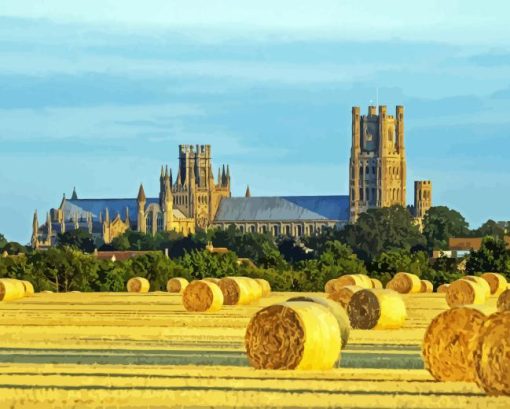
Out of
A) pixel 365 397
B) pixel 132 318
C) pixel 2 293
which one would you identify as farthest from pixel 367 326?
pixel 2 293

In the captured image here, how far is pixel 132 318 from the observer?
42094mm

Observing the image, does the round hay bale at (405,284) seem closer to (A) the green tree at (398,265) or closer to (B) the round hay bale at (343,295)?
(A) the green tree at (398,265)

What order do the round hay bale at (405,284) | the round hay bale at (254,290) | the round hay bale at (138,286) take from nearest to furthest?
the round hay bale at (254,290) → the round hay bale at (405,284) → the round hay bale at (138,286)

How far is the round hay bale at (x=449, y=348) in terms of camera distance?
21812 mm

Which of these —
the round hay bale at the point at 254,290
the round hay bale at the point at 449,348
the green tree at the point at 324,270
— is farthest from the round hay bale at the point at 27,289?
the round hay bale at the point at 449,348

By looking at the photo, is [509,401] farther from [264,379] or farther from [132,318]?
[132,318]

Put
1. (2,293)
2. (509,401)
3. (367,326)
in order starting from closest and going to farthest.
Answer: (509,401) < (367,326) < (2,293)

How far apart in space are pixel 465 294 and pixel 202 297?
327 inches

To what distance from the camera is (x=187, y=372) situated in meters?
23.1

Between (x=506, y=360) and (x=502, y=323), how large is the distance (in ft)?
1.82

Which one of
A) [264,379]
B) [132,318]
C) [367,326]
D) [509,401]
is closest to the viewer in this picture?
[509,401]

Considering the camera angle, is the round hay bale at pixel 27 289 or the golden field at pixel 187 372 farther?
the round hay bale at pixel 27 289

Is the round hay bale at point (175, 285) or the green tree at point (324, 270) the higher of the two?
the green tree at point (324, 270)

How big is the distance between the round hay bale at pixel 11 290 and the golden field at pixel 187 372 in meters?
15.8
